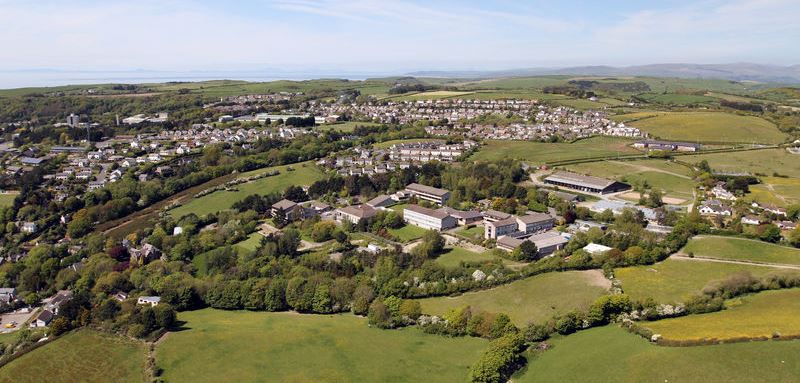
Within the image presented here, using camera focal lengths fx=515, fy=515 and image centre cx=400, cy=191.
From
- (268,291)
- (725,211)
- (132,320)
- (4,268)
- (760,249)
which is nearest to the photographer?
(132,320)

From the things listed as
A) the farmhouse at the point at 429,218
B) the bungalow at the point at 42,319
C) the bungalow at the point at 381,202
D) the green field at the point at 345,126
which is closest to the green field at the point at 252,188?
the bungalow at the point at 381,202

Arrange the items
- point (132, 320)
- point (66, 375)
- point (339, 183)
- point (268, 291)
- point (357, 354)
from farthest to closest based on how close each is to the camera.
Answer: point (339, 183), point (268, 291), point (132, 320), point (357, 354), point (66, 375)

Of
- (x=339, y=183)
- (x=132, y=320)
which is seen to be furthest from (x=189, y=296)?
(x=339, y=183)

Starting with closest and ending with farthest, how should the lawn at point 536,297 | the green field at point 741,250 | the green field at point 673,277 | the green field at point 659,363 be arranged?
the green field at point 659,363, the lawn at point 536,297, the green field at point 673,277, the green field at point 741,250

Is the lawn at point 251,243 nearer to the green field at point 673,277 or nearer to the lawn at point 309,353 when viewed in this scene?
the lawn at point 309,353

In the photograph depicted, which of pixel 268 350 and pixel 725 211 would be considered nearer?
pixel 268 350

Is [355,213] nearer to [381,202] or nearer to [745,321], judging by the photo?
[381,202]

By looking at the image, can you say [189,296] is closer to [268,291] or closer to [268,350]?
[268,291]
